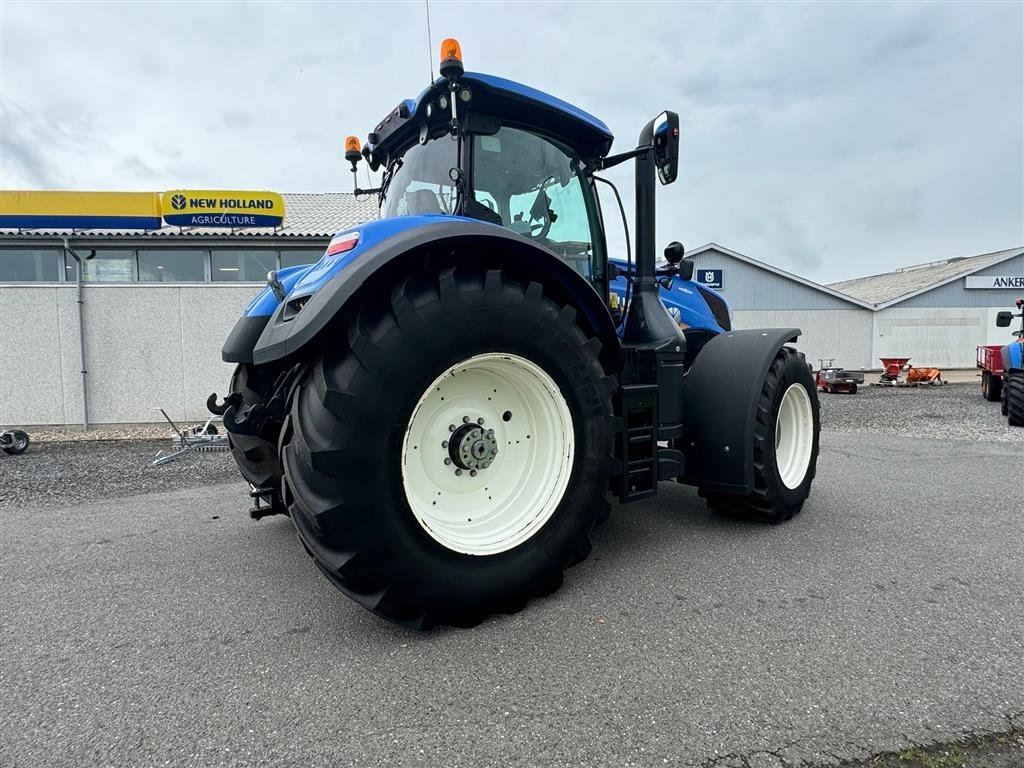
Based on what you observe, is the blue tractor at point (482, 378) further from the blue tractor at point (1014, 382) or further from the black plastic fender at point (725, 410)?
the blue tractor at point (1014, 382)

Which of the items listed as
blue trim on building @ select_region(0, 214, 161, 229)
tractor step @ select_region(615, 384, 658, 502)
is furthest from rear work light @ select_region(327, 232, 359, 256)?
blue trim on building @ select_region(0, 214, 161, 229)

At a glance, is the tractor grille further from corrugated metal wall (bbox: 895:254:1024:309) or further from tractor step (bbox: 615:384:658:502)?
corrugated metal wall (bbox: 895:254:1024:309)

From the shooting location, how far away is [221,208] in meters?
10.6

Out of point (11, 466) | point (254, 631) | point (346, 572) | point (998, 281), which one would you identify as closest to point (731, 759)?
point (346, 572)

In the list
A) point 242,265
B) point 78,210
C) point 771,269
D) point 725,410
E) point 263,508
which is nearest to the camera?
point 263,508

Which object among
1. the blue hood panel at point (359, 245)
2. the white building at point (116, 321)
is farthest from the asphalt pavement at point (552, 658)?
the white building at point (116, 321)

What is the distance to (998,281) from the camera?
878 inches

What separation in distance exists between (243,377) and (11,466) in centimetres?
528

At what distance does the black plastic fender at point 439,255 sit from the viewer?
194 centimetres

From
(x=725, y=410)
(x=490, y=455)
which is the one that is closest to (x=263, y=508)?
(x=490, y=455)

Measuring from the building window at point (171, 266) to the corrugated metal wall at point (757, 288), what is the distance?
16.4 metres

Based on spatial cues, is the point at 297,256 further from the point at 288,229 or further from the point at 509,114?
the point at 509,114

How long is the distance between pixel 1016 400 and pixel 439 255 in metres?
10.3

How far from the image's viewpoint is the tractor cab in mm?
2760
